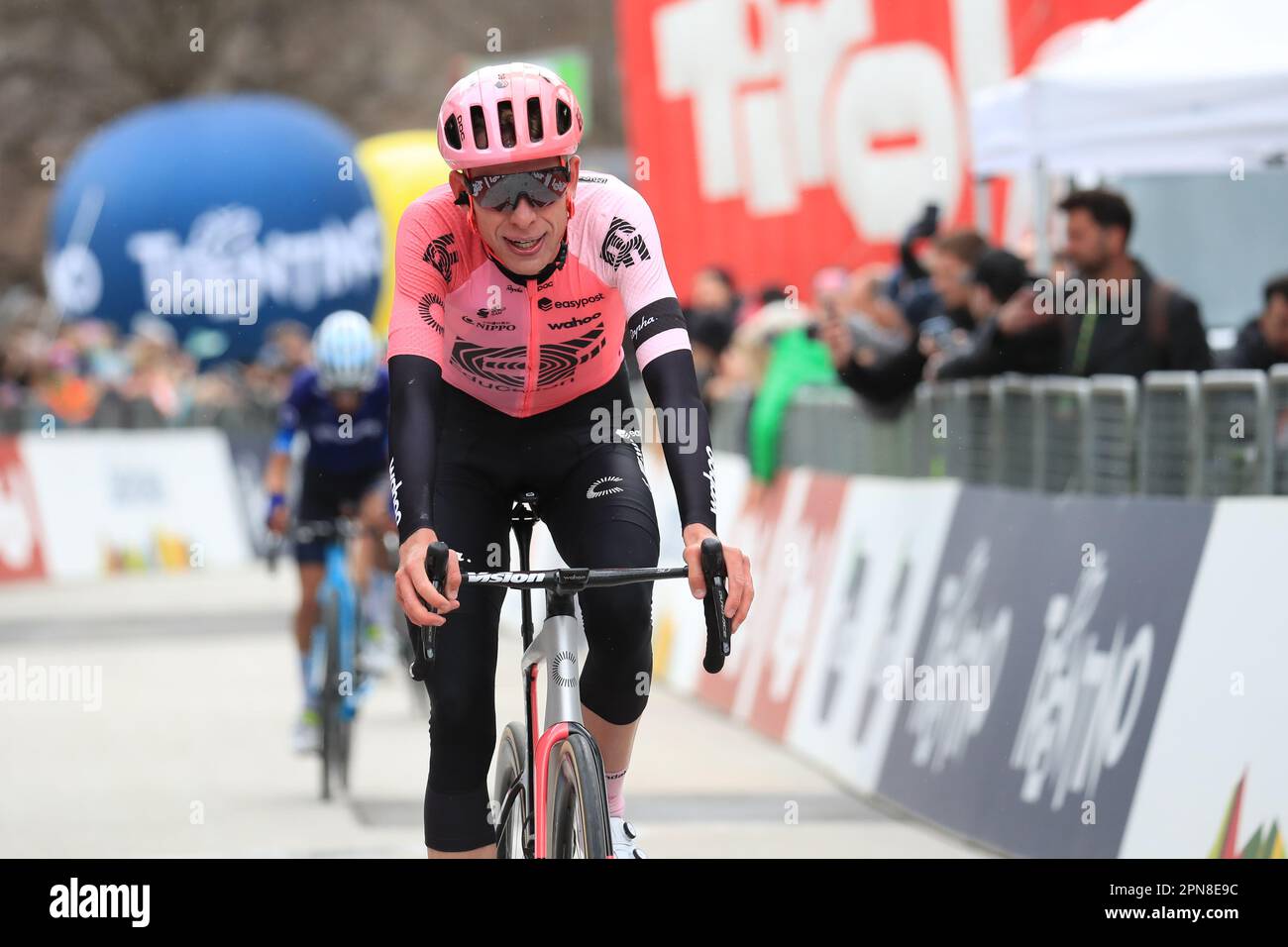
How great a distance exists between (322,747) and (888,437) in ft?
9.54

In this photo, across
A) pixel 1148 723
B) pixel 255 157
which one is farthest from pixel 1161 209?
pixel 255 157

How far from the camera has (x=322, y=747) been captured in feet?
36.8

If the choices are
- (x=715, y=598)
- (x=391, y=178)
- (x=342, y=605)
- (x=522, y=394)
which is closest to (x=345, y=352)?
(x=342, y=605)

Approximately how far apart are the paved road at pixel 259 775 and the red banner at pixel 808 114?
160 inches

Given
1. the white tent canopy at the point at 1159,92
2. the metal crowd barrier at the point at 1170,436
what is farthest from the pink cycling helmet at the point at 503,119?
the white tent canopy at the point at 1159,92

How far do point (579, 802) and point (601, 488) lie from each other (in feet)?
2.96

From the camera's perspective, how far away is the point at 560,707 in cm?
547

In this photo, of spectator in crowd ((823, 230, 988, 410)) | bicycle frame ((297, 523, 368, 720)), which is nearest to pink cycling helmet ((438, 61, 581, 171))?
spectator in crowd ((823, 230, 988, 410))

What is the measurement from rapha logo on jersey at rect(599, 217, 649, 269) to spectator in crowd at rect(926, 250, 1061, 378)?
391cm

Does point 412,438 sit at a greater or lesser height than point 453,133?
lesser

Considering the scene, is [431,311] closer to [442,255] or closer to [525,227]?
[442,255]

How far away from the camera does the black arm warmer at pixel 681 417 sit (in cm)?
534
